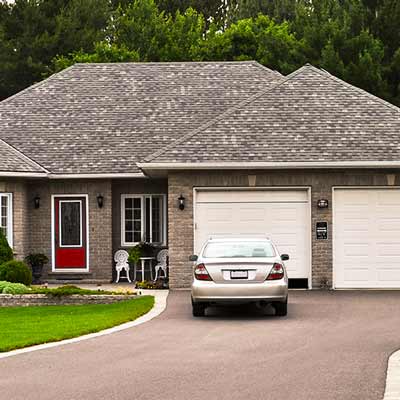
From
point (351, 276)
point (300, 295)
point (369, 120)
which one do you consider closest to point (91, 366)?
point (300, 295)

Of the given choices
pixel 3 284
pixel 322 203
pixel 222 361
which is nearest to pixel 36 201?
pixel 3 284

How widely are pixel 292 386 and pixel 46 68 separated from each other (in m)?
43.2

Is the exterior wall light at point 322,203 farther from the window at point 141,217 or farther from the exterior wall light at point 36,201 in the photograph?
the exterior wall light at point 36,201

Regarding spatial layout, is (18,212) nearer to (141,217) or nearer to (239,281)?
(141,217)

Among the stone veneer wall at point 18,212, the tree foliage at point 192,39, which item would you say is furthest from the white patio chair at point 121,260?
the tree foliage at point 192,39

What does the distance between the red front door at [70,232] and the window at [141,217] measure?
3.94ft

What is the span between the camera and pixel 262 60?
49.0m

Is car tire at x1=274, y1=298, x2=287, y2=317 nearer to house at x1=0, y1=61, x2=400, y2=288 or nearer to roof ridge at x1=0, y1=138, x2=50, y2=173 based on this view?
house at x1=0, y1=61, x2=400, y2=288

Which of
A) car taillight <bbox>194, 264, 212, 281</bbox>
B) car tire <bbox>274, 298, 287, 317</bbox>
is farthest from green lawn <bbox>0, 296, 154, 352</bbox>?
car tire <bbox>274, 298, 287, 317</bbox>

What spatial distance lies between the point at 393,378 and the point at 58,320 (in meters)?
8.42

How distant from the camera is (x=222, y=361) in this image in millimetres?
12977

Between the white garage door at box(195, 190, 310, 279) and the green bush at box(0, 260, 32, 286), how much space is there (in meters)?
4.28

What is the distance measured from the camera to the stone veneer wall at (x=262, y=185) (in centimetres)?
2452

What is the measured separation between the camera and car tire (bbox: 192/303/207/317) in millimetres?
18438
